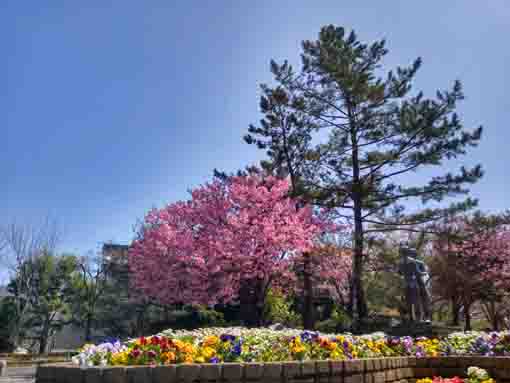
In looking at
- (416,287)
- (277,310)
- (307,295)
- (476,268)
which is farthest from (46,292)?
(476,268)

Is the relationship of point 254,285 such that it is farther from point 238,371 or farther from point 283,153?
point 238,371

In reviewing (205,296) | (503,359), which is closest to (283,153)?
(205,296)

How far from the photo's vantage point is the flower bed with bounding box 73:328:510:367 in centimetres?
537

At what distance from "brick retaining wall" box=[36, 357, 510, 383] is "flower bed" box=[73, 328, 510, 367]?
31cm

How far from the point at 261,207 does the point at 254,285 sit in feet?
11.9

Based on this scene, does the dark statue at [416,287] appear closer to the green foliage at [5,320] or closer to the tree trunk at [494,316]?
the tree trunk at [494,316]

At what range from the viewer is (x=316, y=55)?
23203 mm

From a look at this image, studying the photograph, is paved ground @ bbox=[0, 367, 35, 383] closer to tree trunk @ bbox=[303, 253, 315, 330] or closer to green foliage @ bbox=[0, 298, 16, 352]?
tree trunk @ bbox=[303, 253, 315, 330]

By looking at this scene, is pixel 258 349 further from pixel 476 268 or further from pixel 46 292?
pixel 46 292

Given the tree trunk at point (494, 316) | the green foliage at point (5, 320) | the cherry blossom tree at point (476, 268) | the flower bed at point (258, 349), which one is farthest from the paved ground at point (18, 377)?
the tree trunk at point (494, 316)

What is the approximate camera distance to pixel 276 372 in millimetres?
5367

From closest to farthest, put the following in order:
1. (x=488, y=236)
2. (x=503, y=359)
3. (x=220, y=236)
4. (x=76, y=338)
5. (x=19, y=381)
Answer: (x=503, y=359)
(x=19, y=381)
(x=220, y=236)
(x=488, y=236)
(x=76, y=338)

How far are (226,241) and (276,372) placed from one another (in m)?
13.8

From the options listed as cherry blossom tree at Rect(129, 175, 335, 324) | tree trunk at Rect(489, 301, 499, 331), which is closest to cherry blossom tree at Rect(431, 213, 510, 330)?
tree trunk at Rect(489, 301, 499, 331)
